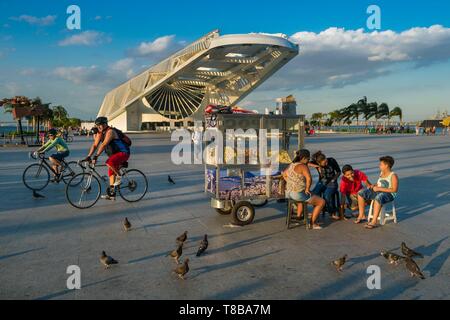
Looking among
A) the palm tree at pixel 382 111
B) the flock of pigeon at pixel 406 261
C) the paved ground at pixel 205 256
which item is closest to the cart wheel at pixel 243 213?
the paved ground at pixel 205 256

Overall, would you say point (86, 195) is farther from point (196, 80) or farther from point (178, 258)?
point (196, 80)

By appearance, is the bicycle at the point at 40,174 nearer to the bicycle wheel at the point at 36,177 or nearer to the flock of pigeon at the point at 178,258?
the bicycle wheel at the point at 36,177

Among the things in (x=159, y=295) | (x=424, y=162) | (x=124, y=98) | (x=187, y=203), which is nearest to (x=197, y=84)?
(x=124, y=98)

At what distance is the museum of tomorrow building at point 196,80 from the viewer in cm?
5285

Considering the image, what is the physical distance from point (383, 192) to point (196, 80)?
223 feet

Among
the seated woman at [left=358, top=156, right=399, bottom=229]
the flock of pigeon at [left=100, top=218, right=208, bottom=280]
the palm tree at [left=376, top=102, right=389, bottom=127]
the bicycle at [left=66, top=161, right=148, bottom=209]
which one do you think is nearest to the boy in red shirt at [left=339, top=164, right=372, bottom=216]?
the seated woman at [left=358, top=156, right=399, bottom=229]

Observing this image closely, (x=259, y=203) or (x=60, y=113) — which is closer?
(x=259, y=203)

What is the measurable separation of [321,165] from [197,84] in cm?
6835

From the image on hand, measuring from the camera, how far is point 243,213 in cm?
644

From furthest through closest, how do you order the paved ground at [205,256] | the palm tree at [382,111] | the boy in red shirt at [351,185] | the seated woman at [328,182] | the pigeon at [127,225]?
the palm tree at [382,111], the boy in red shirt at [351,185], the seated woman at [328,182], the pigeon at [127,225], the paved ground at [205,256]

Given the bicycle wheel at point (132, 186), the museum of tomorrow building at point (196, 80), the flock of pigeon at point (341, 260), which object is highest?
the museum of tomorrow building at point (196, 80)

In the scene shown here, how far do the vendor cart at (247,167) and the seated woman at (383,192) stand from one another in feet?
4.37

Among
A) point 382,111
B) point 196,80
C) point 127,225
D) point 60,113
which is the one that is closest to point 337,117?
point 382,111

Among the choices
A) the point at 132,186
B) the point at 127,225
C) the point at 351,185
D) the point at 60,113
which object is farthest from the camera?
the point at 60,113
